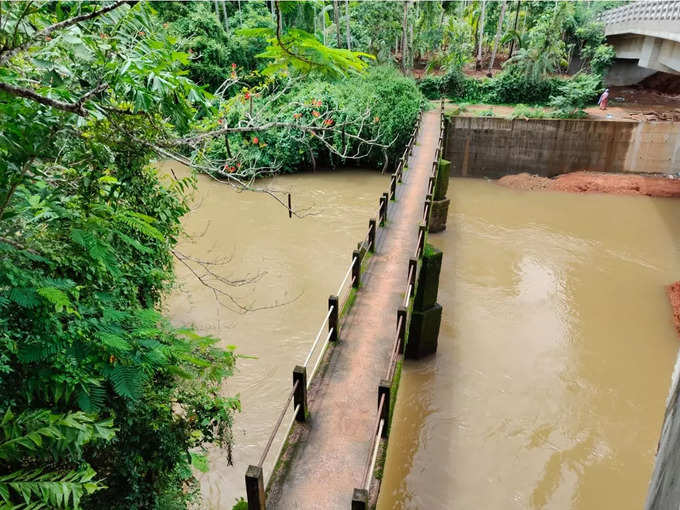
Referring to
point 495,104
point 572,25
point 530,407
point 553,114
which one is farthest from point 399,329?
point 572,25

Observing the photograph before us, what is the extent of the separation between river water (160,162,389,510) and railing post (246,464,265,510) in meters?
3.82

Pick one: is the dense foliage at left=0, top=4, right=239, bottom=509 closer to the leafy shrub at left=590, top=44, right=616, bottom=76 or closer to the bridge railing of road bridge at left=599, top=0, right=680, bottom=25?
the bridge railing of road bridge at left=599, top=0, right=680, bottom=25

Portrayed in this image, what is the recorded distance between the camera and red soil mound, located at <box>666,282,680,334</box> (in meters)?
12.1

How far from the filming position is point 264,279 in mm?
13758

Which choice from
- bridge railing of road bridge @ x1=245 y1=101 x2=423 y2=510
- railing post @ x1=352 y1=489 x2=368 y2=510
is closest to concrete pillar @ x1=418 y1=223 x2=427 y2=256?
→ bridge railing of road bridge @ x1=245 y1=101 x2=423 y2=510

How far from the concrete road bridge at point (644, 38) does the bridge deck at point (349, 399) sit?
43.4ft

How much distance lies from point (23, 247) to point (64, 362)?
1.00m

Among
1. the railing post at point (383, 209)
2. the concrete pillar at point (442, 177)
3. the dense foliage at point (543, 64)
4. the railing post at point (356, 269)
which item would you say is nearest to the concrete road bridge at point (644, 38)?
the dense foliage at point (543, 64)

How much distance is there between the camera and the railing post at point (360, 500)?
4082 mm

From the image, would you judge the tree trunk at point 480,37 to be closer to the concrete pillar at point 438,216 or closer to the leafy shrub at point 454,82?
the leafy shrub at point 454,82

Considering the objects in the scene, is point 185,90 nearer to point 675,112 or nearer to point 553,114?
point 553,114

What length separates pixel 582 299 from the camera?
13445 millimetres

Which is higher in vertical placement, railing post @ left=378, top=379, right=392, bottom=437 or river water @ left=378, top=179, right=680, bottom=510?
railing post @ left=378, top=379, right=392, bottom=437

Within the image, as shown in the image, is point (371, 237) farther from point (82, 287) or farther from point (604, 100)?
point (604, 100)
